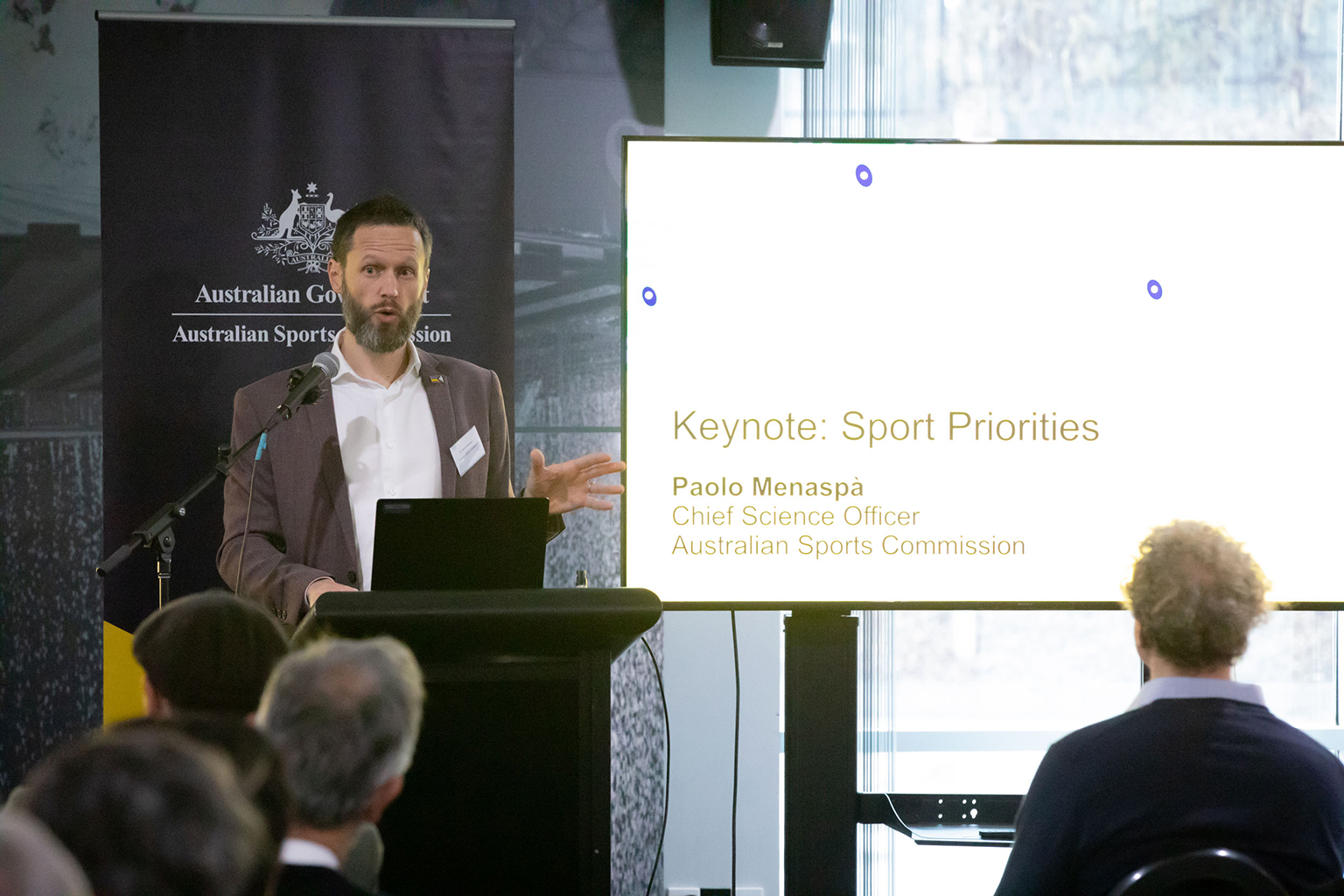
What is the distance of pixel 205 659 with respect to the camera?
1436 mm

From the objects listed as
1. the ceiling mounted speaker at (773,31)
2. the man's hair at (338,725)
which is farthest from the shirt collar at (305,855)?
the ceiling mounted speaker at (773,31)

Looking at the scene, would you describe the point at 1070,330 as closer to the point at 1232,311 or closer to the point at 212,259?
the point at 1232,311

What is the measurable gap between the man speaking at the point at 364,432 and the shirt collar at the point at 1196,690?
4.93 ft

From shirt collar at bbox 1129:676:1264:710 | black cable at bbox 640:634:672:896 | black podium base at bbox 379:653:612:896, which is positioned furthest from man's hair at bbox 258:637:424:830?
black cable at bbox 640:634:672:896

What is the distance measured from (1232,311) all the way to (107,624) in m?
2.88

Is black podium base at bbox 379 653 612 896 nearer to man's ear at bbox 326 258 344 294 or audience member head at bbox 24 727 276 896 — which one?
audience member head at bbox 24 727 276 896

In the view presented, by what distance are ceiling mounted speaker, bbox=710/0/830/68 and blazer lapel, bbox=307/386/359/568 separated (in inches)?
57.5

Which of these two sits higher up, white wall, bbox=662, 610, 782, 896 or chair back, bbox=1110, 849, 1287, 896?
chair back, bbox=1110, 849, 1287, 896

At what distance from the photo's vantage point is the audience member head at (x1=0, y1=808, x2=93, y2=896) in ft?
1.71

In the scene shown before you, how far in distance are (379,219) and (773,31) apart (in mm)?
1206

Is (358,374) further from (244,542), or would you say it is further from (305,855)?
(305,855)

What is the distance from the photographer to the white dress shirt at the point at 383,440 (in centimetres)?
283

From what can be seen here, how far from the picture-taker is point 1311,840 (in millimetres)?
1492

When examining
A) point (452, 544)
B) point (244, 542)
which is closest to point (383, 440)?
point (244, 542)
